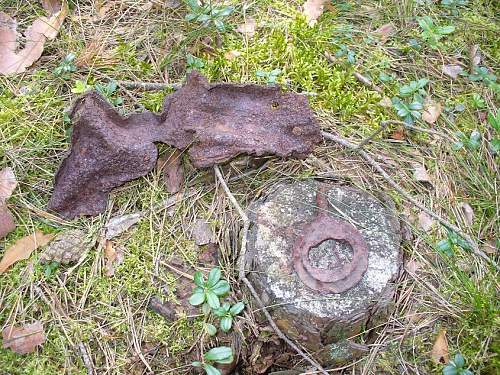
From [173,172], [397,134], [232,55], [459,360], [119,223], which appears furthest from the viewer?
[232,55]

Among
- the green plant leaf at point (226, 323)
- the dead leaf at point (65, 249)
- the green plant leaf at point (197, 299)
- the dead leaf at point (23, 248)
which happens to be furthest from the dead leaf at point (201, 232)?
the dead leaf at point (23, 248)

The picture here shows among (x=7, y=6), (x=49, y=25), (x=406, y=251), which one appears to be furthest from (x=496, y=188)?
(x=7, y=6)

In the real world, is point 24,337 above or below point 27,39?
below

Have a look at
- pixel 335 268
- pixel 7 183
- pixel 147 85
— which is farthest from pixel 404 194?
pixel 7 183

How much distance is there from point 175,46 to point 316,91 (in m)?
0.87

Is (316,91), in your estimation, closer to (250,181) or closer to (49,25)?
(250,181)

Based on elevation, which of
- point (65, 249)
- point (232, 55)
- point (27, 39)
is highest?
point (27, 39)

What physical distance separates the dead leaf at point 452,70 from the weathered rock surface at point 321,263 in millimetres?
1173

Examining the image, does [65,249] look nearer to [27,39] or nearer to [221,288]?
[221,288]

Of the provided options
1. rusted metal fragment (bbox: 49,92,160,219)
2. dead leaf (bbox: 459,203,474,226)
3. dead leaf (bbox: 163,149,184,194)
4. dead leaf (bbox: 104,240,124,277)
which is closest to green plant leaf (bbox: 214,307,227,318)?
dead leaf (bbox: 104,240,124,277)

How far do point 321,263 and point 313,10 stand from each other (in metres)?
1.74

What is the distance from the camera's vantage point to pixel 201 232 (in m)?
2.42

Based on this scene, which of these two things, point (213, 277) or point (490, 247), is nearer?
point (213, 277)

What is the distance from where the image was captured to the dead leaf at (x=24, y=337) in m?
2.13
